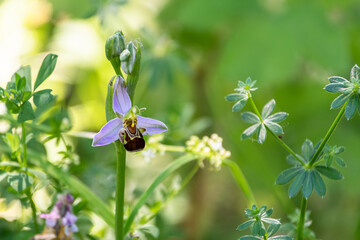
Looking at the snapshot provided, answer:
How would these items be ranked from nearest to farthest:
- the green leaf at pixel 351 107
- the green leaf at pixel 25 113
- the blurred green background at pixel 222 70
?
1. the green leaf at pixel 351 107
2. the green leaf at pixel 25 113
3. the blurred green background at pixel 222 70

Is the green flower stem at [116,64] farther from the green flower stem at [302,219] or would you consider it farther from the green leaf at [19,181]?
the green flower stem at [302,219]

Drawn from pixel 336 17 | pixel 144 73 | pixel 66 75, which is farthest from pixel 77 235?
pixel 336 17

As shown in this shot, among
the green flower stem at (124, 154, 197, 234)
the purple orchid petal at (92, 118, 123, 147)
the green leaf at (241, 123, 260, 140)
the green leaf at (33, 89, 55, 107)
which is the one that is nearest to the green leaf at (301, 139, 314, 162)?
the green leaf at (241, 123, 260, 140)

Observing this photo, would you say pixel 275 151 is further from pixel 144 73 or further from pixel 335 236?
pixel 144 73

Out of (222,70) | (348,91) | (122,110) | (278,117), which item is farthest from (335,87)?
(222,70)

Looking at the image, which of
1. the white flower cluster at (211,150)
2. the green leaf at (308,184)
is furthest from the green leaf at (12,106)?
the green leaf at (308,184)
